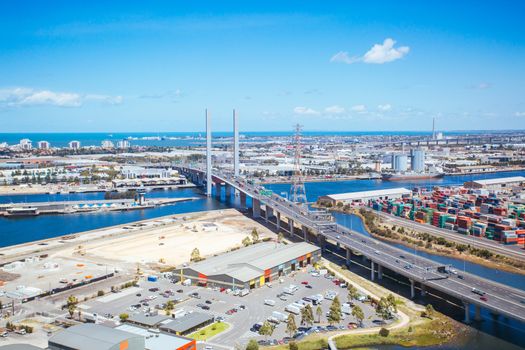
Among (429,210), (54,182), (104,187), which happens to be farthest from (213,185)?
(429,210)

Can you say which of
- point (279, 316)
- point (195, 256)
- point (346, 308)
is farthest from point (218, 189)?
point (279, 316)

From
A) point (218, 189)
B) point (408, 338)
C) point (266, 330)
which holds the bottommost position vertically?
point (408, 338)

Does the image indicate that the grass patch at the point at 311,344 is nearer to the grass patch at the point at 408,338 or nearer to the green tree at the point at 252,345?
the grass patch at the point at 408,338

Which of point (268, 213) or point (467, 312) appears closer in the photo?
point (467, 312)

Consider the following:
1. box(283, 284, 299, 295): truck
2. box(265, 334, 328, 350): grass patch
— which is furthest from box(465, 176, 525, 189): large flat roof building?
box(265, 334, 328, 350): grass patch

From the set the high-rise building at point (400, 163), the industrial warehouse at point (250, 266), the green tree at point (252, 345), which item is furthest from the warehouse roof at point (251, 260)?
the high-rise building at point (400, 163)

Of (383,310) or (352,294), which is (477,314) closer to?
(383,310)

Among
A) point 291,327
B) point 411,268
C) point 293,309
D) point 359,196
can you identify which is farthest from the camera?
point 359,196
